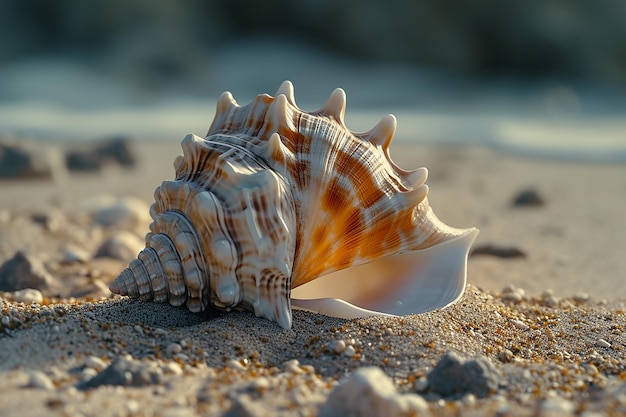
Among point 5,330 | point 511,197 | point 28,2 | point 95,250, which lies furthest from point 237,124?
point 28,2

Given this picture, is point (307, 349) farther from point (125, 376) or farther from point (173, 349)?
point (125, 376)

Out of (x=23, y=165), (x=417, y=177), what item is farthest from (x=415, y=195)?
(x=23, y=165)

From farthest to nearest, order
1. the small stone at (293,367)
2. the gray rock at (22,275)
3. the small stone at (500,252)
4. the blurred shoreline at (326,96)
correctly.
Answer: the blurred shoreline at (326,96), the small stone at (500,252), the gray rock at (22,275), the small stone at (293,367)

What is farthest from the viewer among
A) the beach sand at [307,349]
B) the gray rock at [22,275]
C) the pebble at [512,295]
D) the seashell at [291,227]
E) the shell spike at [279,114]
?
the gray rock at [22,275]

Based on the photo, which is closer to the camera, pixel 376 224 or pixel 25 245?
pixel 376 224

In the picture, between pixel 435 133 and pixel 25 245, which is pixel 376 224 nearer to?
pixel 25 245

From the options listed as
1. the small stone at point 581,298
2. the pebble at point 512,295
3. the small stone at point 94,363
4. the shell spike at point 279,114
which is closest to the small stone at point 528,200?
the small stone at point 581,298

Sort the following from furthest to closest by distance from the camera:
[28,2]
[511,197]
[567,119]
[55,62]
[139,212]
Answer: [28,2] → [55,62] → [567,119] → [511,197] → [139,212]

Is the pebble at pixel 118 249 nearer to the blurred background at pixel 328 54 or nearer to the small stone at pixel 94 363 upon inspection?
the small stone at pixel 94 363
